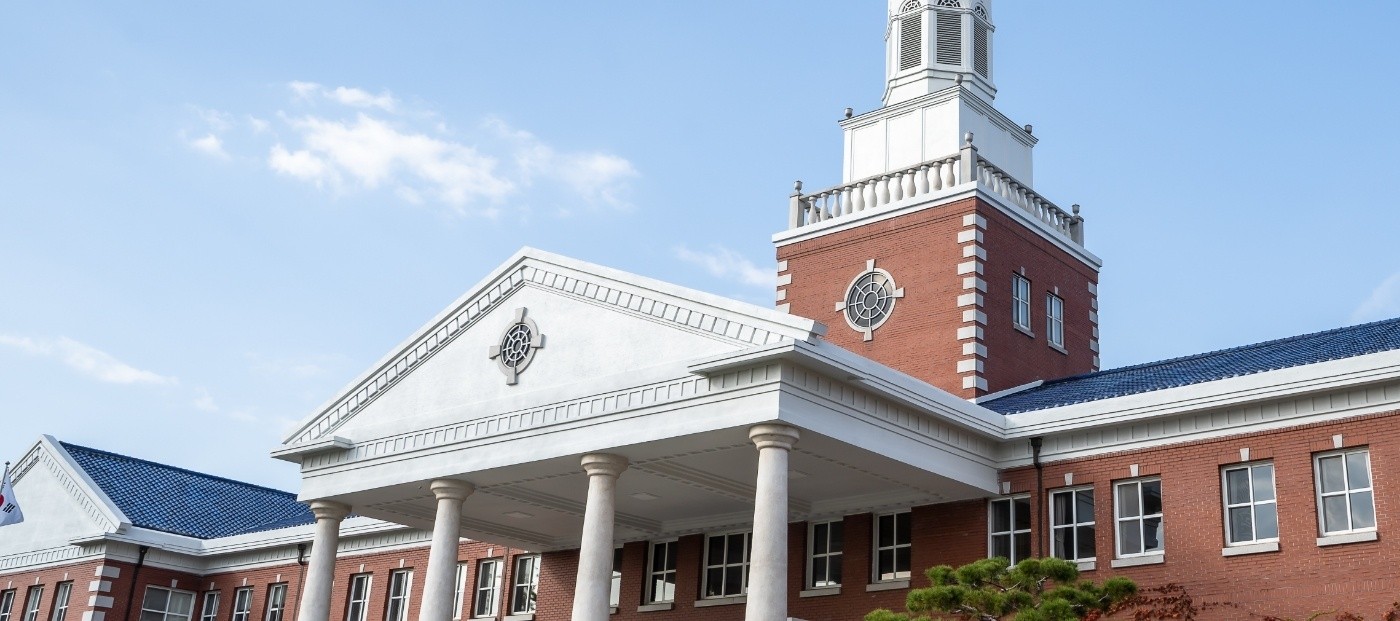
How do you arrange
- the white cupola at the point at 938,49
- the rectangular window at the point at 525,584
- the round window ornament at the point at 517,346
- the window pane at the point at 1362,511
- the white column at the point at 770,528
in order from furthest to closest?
the rectangular window at the point at 525,584 < the white cupola at the point at 938,49 < the round window ornament at the point at 517,346 < the window pane at the point at 1362,511 < the white column at the point at 770,528

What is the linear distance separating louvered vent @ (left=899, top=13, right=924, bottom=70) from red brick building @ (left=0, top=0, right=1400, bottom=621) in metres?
0.06

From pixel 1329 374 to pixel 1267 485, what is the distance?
2.01m

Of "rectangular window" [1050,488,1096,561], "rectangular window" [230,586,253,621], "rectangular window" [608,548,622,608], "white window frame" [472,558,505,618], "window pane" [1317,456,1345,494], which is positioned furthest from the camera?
"rectangular window" [230,586,253,621]

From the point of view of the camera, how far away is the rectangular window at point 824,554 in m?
29.3

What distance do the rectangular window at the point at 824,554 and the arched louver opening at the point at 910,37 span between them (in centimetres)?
1126

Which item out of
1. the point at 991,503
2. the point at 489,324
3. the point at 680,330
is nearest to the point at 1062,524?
the point at 991,503

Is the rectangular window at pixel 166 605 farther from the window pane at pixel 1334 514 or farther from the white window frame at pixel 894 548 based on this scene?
the window pane at pixel 1334 514

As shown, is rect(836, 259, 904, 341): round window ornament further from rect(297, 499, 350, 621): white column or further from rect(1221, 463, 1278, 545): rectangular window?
rect(297, 499, 350, 621): white column

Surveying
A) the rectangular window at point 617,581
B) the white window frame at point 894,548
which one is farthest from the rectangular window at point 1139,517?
the rectangular window at point 617,581

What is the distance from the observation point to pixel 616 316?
26672mm

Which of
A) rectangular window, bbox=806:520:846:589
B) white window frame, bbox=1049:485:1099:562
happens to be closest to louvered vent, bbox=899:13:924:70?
rectangular window, bbox=806:520:846:589

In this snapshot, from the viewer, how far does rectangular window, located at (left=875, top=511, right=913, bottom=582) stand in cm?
2828

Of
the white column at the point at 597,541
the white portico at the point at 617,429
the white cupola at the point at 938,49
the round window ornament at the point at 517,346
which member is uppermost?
the white cupola at the point at 938,49

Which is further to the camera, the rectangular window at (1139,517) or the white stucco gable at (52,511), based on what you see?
the white stucco gable at (52,511)
